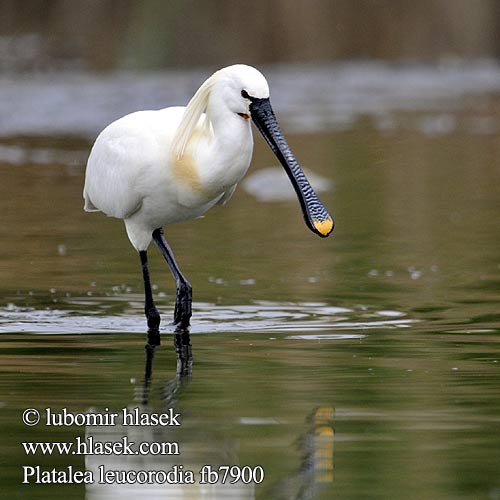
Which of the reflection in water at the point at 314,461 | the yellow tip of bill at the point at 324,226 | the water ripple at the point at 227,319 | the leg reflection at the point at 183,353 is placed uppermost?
the yellow tip of bill at the point at 324,226

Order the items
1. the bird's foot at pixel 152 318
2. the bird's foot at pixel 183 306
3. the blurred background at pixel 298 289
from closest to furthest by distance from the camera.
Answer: the blurred background at pixel 298 289, the bird's foot at pixel 152 318, the bird's foot at pixel 183 306

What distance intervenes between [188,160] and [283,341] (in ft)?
3.70

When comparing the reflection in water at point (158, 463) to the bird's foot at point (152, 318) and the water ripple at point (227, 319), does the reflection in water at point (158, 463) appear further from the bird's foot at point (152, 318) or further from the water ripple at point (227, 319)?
the bird's foot at point (152, 318)

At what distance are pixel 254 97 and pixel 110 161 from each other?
4.58 feet

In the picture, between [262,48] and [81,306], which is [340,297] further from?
[262,48]

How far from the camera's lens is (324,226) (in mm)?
9297

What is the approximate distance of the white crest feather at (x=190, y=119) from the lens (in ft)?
30.1

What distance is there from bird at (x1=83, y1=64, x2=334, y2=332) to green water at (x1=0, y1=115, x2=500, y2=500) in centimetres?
54

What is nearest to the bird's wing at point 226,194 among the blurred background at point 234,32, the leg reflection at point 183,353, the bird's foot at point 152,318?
the bird's foot at point 152,318

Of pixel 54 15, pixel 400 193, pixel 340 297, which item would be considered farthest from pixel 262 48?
pixel 340 297

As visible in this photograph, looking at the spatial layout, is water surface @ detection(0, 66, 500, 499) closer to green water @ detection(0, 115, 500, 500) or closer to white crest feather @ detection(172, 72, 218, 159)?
green water @ detection(0, 115, 500, 500)

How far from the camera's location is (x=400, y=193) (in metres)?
16.2

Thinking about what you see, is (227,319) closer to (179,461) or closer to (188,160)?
(188,160)

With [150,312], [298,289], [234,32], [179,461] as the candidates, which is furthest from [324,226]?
[234,32]
